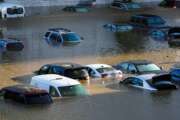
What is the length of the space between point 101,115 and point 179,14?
36.1m

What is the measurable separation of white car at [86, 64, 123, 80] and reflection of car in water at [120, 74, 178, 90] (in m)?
1.49

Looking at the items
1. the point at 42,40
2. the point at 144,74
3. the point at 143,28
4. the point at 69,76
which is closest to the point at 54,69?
the point at 69,76

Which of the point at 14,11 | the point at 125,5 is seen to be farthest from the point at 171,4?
the point at 14,11

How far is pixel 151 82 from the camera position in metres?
31.8

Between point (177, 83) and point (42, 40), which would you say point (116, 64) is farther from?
point (42, 40)

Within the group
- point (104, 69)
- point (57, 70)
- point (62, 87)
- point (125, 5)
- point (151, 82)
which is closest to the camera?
point (62, 87)

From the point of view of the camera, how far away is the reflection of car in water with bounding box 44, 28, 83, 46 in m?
45.8

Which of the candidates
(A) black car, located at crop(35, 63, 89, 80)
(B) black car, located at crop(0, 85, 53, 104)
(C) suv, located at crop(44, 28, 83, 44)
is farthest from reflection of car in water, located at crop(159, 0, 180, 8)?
(B) black car, located at crop(0, 85, 53, 104)

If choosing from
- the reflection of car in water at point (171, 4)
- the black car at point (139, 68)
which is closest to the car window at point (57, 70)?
the black car at point (139, 68)

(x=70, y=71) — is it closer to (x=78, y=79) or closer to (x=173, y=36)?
(x=78, y=79)

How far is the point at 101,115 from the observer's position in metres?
26.9

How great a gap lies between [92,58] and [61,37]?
5.86 meters

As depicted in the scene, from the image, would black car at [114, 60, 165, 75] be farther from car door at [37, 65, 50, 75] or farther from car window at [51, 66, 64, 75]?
car door at [37, 65, 50, 75]

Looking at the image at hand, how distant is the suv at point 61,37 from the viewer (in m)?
45.8
